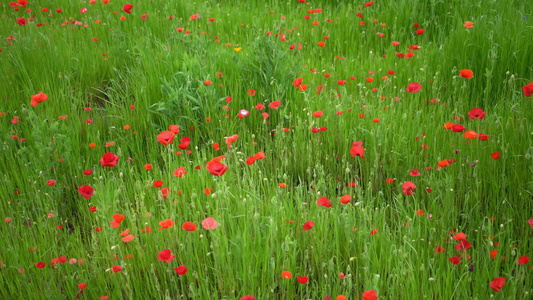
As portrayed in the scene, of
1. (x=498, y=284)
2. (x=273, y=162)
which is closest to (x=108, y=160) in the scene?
(x=273, y=162)

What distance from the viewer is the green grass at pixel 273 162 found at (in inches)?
72.5

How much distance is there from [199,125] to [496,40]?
259 centimetres

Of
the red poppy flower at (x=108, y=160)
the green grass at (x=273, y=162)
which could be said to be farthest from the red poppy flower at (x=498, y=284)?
the red poppy flower at (x=108, y=160)

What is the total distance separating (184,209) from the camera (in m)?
2.16

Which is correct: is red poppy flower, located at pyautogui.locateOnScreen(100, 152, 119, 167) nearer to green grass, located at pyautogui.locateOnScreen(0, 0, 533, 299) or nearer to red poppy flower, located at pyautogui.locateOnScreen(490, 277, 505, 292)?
green grass, located at pyautogui.locateOnScreen(0, 0, 533, 299)

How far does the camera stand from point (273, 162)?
9.10 feet

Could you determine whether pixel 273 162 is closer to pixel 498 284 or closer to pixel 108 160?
pixel 108 160

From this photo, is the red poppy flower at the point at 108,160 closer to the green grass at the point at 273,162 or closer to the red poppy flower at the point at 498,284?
the green grass at the point at 273,162

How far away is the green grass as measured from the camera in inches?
72.5

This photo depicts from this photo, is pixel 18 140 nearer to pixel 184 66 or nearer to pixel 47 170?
pixel 47 170

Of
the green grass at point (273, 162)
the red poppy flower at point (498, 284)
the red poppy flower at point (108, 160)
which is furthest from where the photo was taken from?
the red poppy flower at point (108, 160)

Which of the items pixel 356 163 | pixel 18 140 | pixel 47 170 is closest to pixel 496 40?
pixel 356 163


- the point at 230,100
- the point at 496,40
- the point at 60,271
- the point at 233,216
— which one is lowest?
the point at 60,271

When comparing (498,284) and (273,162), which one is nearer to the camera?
(498,284)
